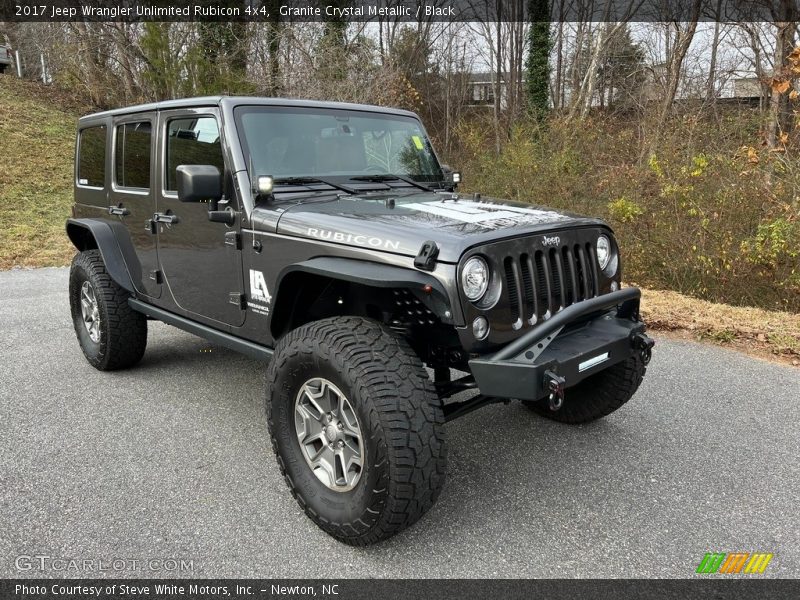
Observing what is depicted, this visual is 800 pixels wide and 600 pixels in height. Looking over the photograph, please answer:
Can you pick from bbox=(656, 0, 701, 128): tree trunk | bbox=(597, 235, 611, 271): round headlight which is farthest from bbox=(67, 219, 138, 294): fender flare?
bbox=(656, 0, 701, 128): tree trunk

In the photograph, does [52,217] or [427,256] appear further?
[52,217]

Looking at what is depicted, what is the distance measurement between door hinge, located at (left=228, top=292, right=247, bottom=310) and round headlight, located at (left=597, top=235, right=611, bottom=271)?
1911 millimetres

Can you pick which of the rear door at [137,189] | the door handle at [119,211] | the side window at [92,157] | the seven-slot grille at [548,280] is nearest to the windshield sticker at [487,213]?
the seven-slot grille at [548,280]

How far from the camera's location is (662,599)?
7.66ft

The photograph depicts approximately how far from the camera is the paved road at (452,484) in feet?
8.49

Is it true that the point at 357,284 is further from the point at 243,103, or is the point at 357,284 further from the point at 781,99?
the point at 781,99

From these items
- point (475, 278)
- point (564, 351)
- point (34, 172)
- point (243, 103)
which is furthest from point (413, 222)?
point (34, 172)

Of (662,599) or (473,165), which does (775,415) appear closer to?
(662,599)

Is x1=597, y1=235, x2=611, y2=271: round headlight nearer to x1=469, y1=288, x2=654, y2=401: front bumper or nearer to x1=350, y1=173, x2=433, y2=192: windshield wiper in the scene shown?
→ x1=469, y1=288, x2=654, y2=401: front bumper

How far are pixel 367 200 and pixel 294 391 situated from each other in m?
1.16

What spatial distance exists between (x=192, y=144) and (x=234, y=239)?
773mm

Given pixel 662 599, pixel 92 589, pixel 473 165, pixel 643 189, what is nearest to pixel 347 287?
pixel 92 589

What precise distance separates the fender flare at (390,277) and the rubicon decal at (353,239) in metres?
0.08

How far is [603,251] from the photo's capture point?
3234mm
